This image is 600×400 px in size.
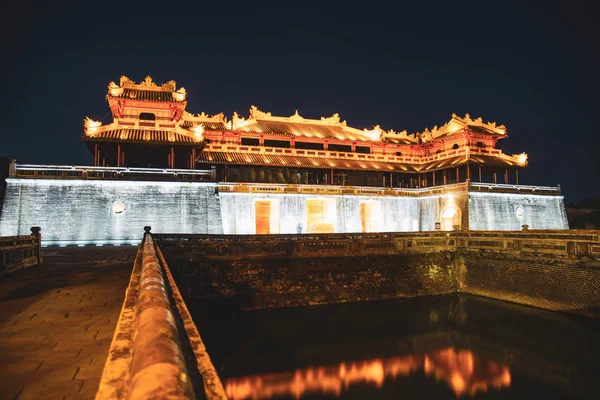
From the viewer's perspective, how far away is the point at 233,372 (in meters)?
11.9

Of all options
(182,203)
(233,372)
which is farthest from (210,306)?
(182,203)

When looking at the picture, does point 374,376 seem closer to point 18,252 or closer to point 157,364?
point 18,252

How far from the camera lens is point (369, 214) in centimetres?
3178

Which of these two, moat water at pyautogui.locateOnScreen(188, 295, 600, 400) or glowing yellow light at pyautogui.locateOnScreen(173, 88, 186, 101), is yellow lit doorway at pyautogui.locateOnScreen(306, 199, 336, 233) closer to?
moat water at pyautogui.locateOnScreen(188, 295, 600, 400)

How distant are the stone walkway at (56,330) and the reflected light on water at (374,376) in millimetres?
5008

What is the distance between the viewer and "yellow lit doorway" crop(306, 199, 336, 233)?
2872 centimetres

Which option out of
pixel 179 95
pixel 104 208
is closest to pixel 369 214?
pixel 179 95

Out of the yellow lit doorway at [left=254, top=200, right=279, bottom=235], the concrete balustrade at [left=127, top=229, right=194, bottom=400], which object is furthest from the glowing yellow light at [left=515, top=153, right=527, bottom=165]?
the concrete balustrade at [left=127, top=229, right=194, bottom=400]

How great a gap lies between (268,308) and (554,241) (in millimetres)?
13325

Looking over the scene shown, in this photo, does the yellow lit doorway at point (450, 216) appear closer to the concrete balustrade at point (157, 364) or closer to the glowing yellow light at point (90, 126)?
the glowing yellow light at point (90, 126)

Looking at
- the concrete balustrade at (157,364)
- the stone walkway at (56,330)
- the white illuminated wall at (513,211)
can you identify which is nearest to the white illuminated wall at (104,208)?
the stone walkway at (56,330)

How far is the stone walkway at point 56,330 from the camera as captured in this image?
3.51 m

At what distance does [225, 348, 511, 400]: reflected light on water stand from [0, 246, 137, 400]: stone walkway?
16.4ft

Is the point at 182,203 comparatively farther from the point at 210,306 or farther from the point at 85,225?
the point at 210,306
